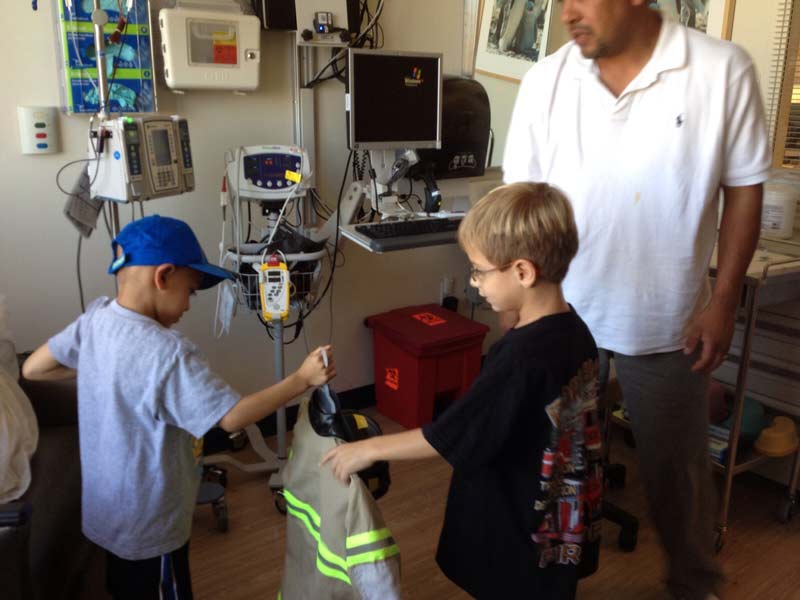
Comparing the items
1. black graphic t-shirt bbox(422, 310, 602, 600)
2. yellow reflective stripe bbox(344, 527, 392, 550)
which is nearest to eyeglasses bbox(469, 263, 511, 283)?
black graphic t-shirt bbox(422, 310, 602, 600)

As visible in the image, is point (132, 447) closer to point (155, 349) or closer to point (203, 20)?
point (155, 349)

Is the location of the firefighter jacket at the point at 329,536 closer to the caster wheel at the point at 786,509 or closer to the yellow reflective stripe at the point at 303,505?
the yellow reflective stripe at the point at 303,505

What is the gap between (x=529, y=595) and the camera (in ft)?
4.53

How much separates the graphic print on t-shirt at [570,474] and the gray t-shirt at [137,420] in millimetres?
589

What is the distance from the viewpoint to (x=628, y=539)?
7.77 feet

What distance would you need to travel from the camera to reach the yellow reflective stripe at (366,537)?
1341 millimetres

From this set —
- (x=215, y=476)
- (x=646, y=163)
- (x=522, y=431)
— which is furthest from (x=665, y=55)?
(x=215, y=476)

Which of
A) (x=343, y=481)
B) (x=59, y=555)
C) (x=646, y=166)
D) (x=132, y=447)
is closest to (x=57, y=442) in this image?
(x=59, y=555)

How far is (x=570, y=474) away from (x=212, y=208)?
1.84 m

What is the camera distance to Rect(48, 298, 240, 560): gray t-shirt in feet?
4.50

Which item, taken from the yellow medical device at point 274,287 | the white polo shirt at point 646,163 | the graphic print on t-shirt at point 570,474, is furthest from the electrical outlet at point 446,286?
the graphic print on t-shirt at point 570,474

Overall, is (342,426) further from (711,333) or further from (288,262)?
(288,262)

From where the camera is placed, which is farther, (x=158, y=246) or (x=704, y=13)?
(x=704, y=13)

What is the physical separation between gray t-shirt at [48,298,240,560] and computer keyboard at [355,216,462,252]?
1.00 m
